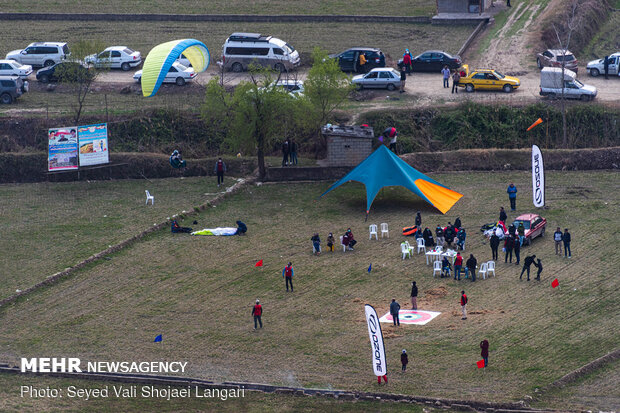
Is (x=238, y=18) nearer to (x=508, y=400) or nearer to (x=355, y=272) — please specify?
(x=355, y=272)

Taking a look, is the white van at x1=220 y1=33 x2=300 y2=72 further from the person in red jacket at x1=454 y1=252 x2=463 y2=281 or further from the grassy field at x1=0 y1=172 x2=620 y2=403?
the person in red jacket at x1=454 y1=252 x2=463 y2=281

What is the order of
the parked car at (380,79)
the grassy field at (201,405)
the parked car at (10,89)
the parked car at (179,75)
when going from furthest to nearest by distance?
the parked car at (179,75) < the parked car at (10,89) < the parked car at (380,79) < the grassy field at (201,405)

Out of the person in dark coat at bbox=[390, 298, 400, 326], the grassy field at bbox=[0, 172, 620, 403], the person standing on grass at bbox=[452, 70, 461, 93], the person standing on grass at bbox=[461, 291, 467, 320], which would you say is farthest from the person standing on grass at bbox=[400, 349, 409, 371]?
the person standing on grass at bbox=[452, 70, 461, 93]

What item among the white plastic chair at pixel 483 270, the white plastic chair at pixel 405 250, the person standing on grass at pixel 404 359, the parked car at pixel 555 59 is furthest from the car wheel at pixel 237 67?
the person standing on grass at pixel 404 359

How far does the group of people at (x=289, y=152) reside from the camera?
4466cm

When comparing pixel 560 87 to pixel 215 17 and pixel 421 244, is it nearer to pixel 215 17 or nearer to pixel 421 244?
pixel 421 244

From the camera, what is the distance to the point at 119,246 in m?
35.8

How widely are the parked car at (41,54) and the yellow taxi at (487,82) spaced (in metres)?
24.4

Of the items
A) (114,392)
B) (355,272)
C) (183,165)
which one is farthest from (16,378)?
(183,165)

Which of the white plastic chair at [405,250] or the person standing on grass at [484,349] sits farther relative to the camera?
the white plastic chair at [405,250]

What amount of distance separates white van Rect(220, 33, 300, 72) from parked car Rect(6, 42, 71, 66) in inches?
394

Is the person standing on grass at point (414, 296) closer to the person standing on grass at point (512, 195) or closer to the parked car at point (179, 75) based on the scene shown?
the person standing on grass at point (512, 195)

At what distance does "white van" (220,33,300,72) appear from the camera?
55.0 metres

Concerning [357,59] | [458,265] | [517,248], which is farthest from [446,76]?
[458,265]
